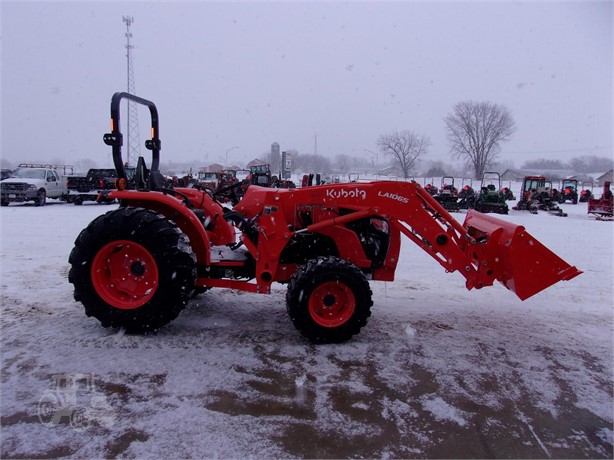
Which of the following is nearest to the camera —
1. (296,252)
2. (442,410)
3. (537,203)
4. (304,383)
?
(442,410)

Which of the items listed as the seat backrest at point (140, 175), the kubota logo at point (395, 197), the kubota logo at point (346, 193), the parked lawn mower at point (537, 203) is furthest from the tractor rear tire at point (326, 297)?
the parked lawn mower at point (537, 203)

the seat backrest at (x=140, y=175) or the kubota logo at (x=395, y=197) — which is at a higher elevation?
the seat backrest at (x=140, y=175)

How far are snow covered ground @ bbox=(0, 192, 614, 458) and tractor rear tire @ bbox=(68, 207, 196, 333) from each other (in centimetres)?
22

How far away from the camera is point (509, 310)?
5.11 meters

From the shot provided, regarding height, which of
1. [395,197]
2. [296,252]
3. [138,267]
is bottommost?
[138,267]

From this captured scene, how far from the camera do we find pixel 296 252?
175 inches

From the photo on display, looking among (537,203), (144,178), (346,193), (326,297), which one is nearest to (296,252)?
(326,297)

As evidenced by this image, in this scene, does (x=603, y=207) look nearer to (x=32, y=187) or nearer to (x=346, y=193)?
(x=346, y=193)

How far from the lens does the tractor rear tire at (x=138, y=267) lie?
12.6 feet

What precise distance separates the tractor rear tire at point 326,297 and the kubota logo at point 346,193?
665 millimetres

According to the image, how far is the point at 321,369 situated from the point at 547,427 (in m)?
1.61

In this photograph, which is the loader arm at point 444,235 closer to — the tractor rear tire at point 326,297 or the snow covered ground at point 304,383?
the tractor rear tire at point 326,297
